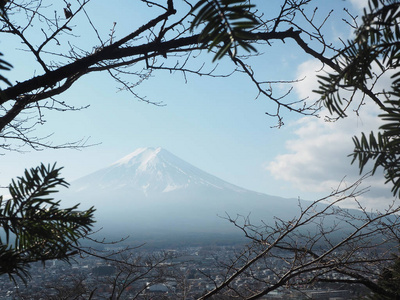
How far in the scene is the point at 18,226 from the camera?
0.56 m

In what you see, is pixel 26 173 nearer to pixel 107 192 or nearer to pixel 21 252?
pixel 21 252

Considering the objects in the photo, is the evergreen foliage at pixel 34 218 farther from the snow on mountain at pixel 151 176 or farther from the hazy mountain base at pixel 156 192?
the snow on mountain at pixel 151 176

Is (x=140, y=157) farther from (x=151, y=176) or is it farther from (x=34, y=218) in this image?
(x=34, y=218)

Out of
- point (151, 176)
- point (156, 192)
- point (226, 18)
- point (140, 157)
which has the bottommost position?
point (226, 18)

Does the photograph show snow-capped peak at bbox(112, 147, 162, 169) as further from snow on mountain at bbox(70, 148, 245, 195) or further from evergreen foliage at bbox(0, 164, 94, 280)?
evergreen foliage at bbox(0, 164, 94, 280)

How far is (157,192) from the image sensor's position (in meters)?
82.2

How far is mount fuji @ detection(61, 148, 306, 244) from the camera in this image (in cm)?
6925

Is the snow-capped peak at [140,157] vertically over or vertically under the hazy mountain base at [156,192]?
over

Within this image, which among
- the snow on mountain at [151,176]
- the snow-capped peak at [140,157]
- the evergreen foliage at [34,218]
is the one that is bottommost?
the evergreen foliage at [34,218]

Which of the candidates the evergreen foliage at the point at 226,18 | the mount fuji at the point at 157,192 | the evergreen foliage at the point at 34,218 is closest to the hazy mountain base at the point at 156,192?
the mount fuji at the point at 157,192

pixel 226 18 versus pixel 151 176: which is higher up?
pixel 151 176

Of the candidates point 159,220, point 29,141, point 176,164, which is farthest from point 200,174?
point 29,141

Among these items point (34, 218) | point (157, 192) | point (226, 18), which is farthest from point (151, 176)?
point (226, 18)

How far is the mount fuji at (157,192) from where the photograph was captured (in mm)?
69250
